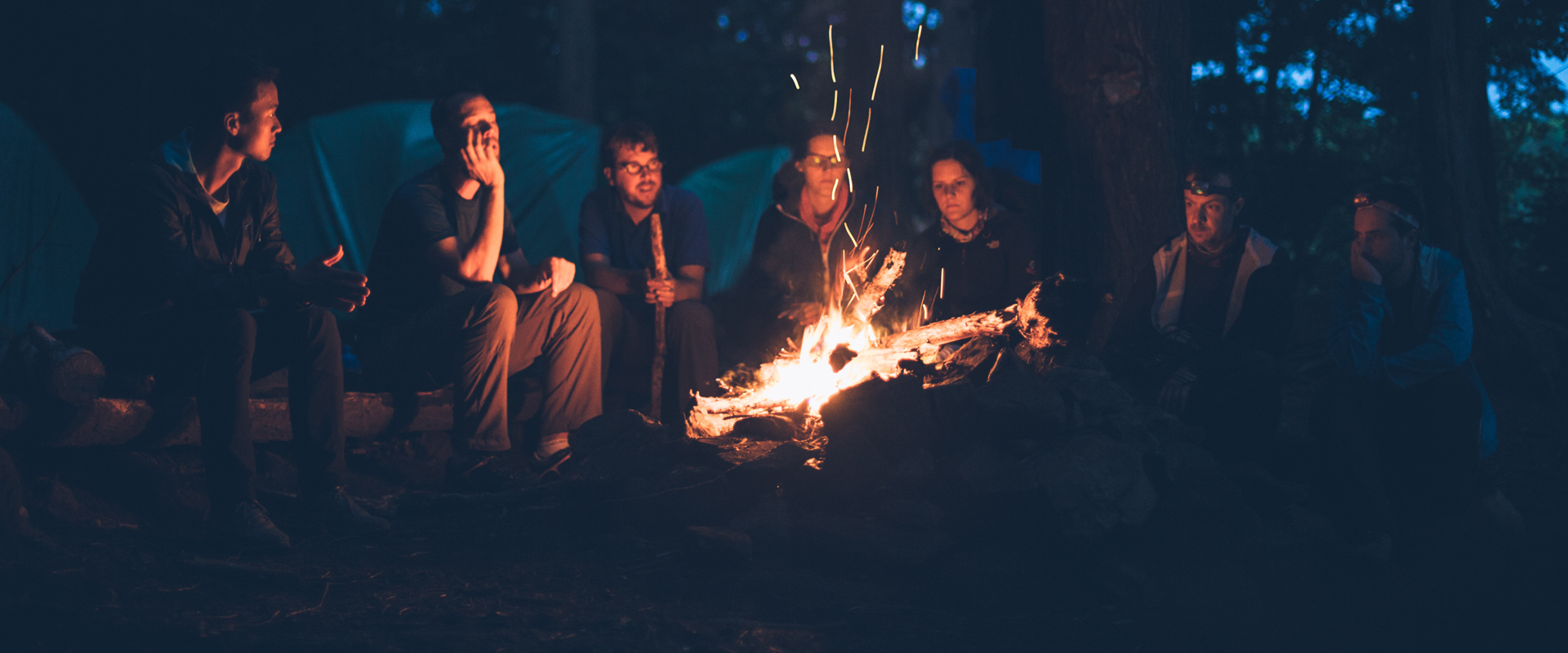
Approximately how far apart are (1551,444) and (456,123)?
5.23m

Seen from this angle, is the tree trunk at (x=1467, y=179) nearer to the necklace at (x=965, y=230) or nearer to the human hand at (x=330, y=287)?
the necklace at (x=965, y=230)

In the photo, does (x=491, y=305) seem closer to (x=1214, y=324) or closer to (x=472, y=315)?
(x=472, y=315)

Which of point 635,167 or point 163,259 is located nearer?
point 163,259

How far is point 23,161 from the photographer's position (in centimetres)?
632

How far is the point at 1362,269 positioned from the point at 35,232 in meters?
7.12

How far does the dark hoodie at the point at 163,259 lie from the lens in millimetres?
3623

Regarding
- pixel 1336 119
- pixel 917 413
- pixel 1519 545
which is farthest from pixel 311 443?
pixel 1336 119

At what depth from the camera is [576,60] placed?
11.7 metres

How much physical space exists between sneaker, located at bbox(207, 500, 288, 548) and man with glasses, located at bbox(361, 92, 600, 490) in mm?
863

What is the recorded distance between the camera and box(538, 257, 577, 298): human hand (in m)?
4.46

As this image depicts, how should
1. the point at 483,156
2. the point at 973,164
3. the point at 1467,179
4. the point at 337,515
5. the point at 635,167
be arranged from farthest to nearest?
the point at 1467,179
the point at 635,167
the point at 973,164
the point at 483,156
the point at 337,515

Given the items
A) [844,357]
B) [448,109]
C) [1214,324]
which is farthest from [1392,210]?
[448,109]

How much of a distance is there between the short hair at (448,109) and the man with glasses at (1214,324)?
9.75 ft

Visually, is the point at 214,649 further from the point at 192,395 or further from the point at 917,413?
the point at 917,413
